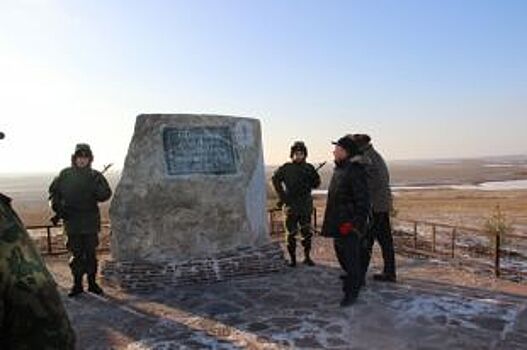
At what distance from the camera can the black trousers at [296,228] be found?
10.3 meters

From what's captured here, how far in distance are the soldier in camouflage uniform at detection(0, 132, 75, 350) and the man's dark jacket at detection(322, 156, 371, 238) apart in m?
6.38

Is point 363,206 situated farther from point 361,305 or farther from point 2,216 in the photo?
point 2,216

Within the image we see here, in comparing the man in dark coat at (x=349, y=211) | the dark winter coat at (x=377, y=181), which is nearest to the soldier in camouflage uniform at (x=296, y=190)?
the dark winter coat at (x=377, y=181)

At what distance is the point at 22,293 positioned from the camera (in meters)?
1.61

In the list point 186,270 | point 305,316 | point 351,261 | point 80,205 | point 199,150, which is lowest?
point 305,316

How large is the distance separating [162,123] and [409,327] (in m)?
4.32

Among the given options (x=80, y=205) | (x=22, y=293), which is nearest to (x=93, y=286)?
(x=80, y=205)

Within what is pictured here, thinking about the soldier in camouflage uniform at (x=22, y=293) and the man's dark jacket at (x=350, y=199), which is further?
the man's dark jacket at (x=350, y=199)

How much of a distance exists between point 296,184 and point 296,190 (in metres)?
0.09

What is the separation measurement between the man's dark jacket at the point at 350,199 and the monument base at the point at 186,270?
6.40ft

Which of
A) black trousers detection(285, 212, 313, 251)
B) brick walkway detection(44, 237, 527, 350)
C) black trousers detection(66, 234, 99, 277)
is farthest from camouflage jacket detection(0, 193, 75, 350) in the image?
black trousers detection(285, 212, 313, 251)

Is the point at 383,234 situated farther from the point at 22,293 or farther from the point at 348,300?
the point at 22,293

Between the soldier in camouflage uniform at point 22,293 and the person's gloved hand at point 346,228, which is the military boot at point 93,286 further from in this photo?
the soldier in camouflage uniform at point 22,293

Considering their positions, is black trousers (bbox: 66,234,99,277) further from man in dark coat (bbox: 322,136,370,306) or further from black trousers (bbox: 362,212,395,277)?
black trousers (bbox: 362,212,395,277)
